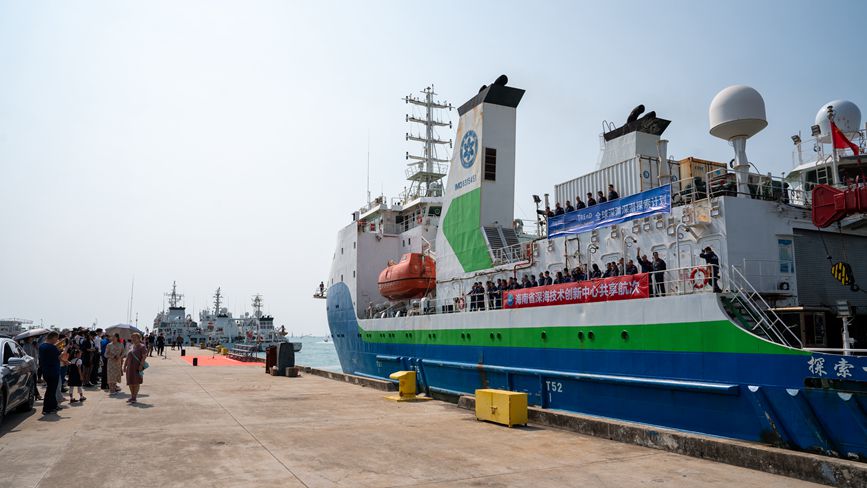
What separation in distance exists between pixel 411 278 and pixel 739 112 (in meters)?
11.8

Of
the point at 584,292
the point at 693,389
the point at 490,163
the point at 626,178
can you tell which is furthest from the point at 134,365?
the point at 626,178

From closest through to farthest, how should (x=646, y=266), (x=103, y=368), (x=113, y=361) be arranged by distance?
(x=646, y=266)
(x=113, y=361)
(x=103, y=368)

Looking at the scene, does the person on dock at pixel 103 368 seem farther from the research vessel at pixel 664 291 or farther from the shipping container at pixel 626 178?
the shipping container at pixel 626 178

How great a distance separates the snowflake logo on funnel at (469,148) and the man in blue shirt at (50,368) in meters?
13.3

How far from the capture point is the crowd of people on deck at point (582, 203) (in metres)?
14.9

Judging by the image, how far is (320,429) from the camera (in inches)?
432

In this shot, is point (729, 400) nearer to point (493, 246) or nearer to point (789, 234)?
point (789, 234)

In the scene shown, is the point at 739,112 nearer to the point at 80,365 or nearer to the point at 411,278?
the point at 411,278

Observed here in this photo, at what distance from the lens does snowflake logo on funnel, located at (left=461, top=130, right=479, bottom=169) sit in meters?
20.0

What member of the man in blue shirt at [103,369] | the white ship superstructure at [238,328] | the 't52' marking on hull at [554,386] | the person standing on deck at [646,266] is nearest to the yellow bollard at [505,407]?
the 't52' marking on hull at [554,386]

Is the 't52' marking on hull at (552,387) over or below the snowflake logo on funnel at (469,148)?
below

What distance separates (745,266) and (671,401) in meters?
3.23

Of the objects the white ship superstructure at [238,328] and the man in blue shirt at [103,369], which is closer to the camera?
the man in blue shirt at [103,369]

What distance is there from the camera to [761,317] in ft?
32.6
